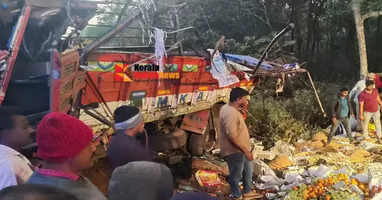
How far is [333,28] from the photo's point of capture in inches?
816

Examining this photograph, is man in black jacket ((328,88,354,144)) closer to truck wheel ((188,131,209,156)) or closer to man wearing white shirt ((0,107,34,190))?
truck wheel ((188,131,209,156))

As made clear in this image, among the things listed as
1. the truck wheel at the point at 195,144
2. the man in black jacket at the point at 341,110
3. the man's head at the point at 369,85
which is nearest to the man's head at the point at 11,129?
the truck wheel at the point at 195,144

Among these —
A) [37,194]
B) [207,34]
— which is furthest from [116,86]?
[207,34]

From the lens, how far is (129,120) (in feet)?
10.1

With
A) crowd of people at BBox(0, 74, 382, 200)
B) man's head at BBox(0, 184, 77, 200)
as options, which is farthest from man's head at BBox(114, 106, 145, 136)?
man's head at BBox(0, 184, 77, 200)

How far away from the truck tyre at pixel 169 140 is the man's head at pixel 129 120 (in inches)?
158

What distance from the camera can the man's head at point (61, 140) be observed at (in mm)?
1843

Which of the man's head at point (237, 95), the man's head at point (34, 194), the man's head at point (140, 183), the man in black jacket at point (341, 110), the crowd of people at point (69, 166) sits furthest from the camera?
the man in black jacket at point (341, 110)

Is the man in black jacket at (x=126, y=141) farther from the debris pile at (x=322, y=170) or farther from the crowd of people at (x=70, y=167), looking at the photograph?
the debris pile at (x=322, y=170)

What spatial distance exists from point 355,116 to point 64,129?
9.98m

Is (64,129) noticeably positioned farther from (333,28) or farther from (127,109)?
(333,28)

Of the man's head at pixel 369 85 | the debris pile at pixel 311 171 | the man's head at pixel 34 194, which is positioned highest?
the man's head at pixel 34 194

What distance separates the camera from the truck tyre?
7211 mm

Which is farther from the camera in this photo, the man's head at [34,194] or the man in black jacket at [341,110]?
the man in black jacket at [341,110]
